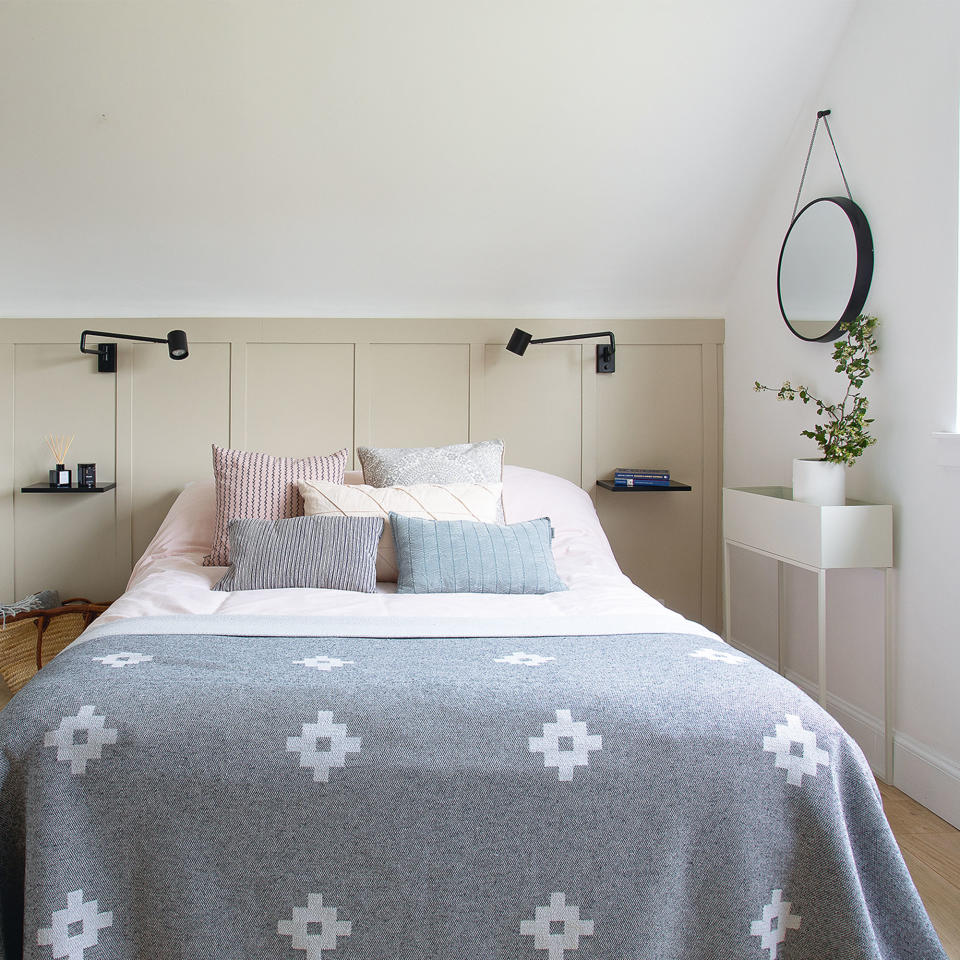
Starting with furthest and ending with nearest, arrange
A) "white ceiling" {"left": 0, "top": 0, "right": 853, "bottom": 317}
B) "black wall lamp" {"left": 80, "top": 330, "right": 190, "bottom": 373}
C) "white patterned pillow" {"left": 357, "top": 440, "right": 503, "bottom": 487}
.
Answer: "black wall lamp" {"left": 80, "top": 330, "right": 190, "bottom": 373} < "white patterned pillow" {"left": 357, "top": 440, "right": 503, "bottom": 487} < "white ceiling" {"left": 0, "top": 0, "right": 853, "bottom": 317}

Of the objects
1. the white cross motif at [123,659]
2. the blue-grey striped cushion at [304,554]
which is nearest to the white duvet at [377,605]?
the blue-grey striped cushion at [304,554]

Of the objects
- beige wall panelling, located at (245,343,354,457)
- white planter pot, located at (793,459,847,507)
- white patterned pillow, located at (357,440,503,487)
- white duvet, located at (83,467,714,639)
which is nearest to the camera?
white duvet, located at (83,467,714,639)

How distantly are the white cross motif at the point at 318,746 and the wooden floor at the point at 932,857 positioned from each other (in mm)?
1261

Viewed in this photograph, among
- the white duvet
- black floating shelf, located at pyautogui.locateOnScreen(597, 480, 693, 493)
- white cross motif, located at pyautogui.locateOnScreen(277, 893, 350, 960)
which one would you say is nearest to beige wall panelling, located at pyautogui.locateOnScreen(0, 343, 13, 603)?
the white duvet

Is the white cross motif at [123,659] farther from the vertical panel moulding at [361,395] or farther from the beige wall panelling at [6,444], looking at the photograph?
the beige wall panelling at [6,444]

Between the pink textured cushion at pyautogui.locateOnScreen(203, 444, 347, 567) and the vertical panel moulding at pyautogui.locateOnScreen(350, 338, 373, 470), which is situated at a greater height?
the vertical panel moulding at pyautogui.locateOnScreen(350, 338, 373, 470)

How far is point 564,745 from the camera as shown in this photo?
1197 mm

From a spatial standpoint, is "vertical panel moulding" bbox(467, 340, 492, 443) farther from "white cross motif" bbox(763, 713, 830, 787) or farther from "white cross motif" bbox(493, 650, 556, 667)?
"white cross motif" bbox(763, 713, 830, 787)

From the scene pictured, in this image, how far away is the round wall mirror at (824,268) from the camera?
227 centimetres

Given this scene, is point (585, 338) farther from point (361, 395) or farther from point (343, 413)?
point (343, 413)

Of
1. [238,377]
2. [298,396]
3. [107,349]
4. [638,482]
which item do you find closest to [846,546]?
[638,482]

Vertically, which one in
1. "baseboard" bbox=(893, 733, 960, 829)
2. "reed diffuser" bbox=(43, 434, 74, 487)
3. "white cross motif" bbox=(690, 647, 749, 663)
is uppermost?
"reed diffuser" bbox=(43, 434, 74, 487)

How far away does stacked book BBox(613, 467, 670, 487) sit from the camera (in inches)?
123

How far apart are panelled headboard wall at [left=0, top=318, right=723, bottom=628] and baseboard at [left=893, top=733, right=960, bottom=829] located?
127cm
